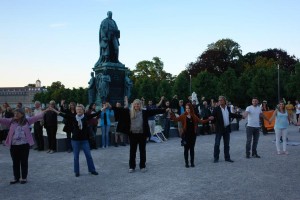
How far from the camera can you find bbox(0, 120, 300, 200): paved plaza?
21.5 ft

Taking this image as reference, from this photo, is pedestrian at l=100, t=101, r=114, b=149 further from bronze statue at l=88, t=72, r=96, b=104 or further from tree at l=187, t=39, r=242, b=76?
tree at l=187, t=39, r=242, b=76

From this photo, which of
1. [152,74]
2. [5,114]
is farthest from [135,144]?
[152,74]

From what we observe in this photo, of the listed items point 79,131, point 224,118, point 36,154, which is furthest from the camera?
point 36,154

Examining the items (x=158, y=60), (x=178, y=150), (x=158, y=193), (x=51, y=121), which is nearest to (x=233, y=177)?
(x=158, y=193)

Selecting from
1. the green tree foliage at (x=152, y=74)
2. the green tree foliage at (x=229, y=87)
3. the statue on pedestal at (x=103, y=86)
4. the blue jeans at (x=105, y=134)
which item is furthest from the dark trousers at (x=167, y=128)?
the green tree foliage at (x=152, y=74)

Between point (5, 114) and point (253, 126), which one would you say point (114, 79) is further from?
point (253, 126)

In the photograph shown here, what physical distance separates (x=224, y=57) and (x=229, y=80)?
46.8ft

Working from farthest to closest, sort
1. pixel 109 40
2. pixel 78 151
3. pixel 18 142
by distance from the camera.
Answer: pixel 109 40 → pixel 78 151 → pixel 18 142

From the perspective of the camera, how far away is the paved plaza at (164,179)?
6.54 meters

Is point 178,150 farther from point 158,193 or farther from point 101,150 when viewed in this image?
point 158,193

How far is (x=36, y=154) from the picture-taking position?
41.3ft

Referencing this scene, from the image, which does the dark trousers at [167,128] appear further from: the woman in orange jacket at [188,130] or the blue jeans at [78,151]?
the blue jeans at [78,151]

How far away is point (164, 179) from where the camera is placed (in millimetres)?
7832

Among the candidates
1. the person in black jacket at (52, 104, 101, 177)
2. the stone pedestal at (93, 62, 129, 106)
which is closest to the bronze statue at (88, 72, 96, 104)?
the stone pedestal at (93, 62, 129, 106)
